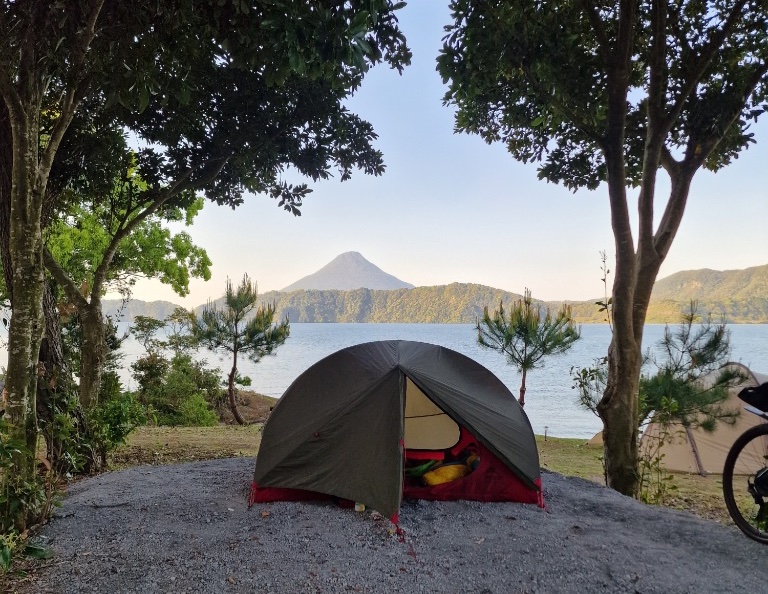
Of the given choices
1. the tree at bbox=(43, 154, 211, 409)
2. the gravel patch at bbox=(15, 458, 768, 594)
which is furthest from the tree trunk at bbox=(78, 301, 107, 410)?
Result: the tree at bbox=(43, 154, 211, 409)

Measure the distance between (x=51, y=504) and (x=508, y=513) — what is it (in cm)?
375

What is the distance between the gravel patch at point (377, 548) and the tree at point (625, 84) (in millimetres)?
1964

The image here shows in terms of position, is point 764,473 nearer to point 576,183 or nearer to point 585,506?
point 585,506

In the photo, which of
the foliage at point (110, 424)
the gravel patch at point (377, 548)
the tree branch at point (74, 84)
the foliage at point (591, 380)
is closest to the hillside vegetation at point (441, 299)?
the foliage at point (591, 380)

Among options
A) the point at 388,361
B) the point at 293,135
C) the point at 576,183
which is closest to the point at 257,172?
the point at 293,135

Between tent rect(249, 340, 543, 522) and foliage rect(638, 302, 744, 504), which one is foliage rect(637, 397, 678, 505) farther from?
tent rect(249, 340, 543, 522)

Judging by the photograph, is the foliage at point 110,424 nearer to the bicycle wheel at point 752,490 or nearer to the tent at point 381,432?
the tent at point 381,432

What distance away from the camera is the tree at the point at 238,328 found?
47.8ft

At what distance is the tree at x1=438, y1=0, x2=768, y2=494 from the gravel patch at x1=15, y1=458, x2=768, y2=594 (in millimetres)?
1964

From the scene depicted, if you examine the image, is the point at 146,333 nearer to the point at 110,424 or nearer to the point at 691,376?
the point at 110,424

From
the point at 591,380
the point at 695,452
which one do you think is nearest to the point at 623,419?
the point at 591,380

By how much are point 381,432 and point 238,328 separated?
11.2 meters

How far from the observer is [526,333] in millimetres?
12617

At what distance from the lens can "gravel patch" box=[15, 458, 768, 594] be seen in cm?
305
